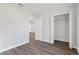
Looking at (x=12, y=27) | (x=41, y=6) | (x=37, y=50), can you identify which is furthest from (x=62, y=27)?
(x=12, y=27)

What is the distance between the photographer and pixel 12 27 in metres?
2.87

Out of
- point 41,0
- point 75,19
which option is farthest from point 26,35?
point 41,0

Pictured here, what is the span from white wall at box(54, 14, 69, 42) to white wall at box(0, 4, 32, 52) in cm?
212

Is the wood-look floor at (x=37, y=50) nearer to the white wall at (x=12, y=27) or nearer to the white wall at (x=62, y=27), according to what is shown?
the white wall at (x=12, y=27)

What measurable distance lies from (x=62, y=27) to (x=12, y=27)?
283cm

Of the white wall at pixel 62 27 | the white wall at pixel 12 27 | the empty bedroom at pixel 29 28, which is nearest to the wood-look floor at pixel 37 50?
the empty bedroom at pixel 29 28

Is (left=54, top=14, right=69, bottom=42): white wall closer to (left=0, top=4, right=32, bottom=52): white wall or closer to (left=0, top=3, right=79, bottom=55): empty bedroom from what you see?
(left=0, top=3, right=79, bottom=55): empty bedroom

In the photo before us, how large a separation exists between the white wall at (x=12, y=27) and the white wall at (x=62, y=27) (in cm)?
212

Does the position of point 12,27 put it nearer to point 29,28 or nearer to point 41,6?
point 29,28

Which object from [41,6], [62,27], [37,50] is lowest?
[37,50]

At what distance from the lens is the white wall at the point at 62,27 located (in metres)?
3.96

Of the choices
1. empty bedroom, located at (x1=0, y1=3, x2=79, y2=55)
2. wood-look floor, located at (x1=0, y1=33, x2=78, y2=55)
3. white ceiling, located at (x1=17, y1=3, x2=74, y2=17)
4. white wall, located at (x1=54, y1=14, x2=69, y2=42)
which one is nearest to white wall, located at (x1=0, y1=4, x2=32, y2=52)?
empty bedroom, located at (x1=0, y1=3, x2=79, y2=55)

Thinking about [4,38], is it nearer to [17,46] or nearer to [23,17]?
[17,46]
